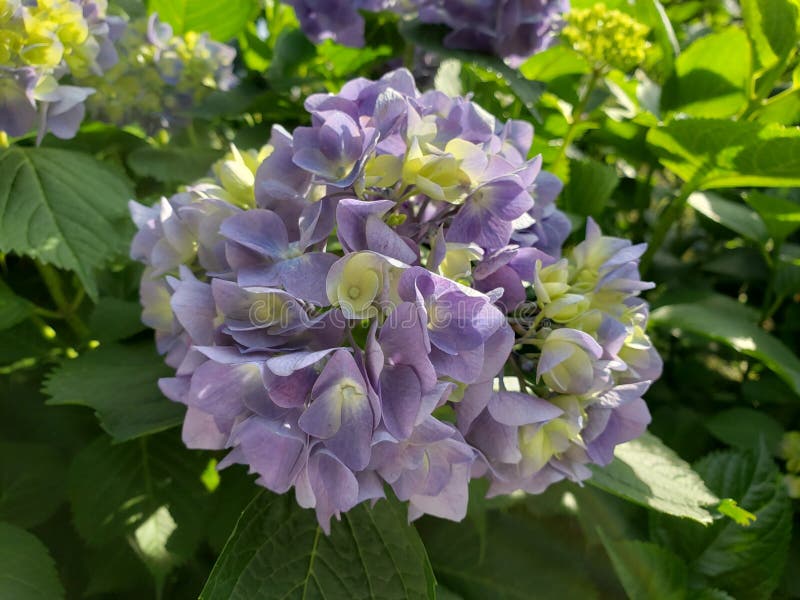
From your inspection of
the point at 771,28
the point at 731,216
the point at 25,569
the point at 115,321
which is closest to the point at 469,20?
the point at 771,28

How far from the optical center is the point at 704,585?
2.96 feet

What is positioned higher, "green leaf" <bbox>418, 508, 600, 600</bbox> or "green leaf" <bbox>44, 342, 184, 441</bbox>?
"green leaf" <bbox>44, 342, 184, 441</bbox>

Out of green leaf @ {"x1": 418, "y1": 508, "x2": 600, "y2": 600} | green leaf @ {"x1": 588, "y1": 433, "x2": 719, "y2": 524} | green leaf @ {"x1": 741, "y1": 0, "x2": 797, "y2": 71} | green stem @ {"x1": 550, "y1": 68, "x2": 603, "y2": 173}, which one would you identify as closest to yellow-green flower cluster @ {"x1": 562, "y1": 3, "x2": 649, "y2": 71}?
green stem @ {"x1": 550, "y1": 68, "x2": 603, "y2": 173}

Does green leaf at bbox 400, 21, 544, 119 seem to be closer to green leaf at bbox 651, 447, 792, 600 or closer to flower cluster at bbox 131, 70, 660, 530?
flower cluster at bbox 131, 70, 660, 530

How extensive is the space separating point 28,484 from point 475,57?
0.91 m

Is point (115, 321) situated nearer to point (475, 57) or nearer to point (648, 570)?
point (475, 57)

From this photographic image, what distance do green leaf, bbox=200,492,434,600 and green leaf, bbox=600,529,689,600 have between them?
0.27 metres

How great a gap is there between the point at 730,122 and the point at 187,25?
0.88m

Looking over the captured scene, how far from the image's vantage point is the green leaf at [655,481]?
703 mm

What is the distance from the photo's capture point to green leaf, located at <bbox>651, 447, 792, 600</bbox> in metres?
0.90

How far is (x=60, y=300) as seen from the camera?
1000 mm

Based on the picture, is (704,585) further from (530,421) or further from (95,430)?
(95,430)

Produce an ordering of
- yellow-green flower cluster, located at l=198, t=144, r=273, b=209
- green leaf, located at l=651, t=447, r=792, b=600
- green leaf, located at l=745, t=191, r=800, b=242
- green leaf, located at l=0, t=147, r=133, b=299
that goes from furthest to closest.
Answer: green leaf, located at l=745, t=191, r=800, b=242 → green leaf, located at l=651, t=447, r=792, b=600 → green leaf, located at l=0, t=147, r=133, b=299 → yellow-green flower cluster, located at l=198, t=144, r=273, b=209

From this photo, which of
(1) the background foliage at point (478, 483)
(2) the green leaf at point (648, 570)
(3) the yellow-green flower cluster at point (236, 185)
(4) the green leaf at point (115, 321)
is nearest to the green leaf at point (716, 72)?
(1) the background foliage at point (478, 483)
